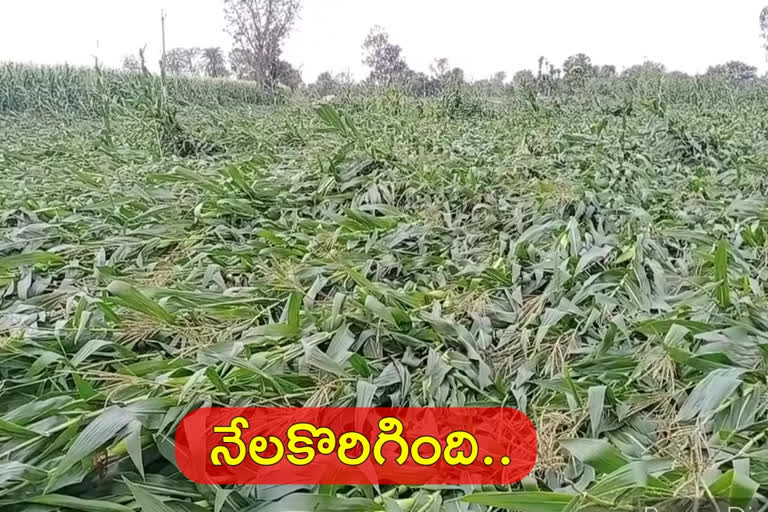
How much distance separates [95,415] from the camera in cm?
80

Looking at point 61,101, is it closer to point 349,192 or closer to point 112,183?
point 112,183

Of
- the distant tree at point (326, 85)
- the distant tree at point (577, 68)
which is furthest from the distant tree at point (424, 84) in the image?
the distant tree at point (577, 68)

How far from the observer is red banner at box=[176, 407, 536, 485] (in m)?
0.78

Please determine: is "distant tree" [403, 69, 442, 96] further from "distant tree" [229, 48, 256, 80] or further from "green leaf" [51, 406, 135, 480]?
"distant tree" [229, 48, 256, 80]

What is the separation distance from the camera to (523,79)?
7754 mm

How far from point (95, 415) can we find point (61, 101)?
26.2ft

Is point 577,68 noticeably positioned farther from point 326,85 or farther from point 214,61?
point 214,61

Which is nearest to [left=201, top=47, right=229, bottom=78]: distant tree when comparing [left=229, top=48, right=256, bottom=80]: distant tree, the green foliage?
[left=229, top=48, right=256, bottom=80]: distant tree

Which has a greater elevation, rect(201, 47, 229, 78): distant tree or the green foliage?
rect(201, 47, 229, 78): distant tree

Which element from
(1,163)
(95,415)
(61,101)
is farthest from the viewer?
(61,101)

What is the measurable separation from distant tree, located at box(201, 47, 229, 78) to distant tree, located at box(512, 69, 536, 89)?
1405 cm

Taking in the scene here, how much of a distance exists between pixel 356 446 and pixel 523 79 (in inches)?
306

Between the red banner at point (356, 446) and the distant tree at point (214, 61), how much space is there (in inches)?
828

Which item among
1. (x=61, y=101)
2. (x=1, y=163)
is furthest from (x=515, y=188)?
(x=61, y=101)
